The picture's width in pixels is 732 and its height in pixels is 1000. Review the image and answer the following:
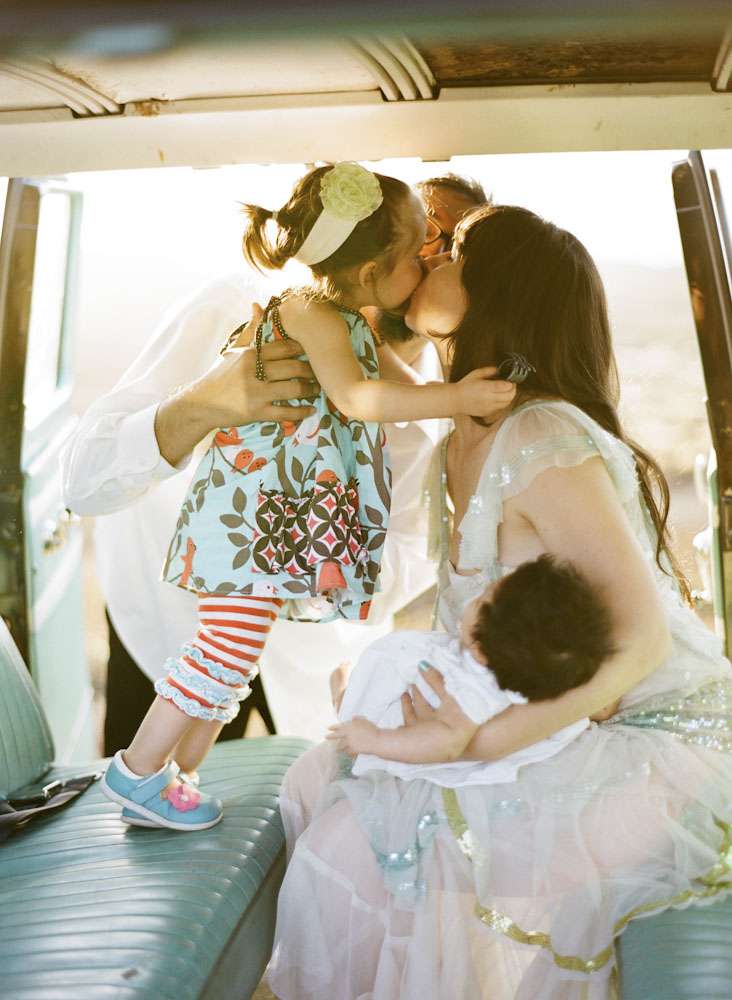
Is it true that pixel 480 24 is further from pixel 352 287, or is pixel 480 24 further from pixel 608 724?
pixel 608 724

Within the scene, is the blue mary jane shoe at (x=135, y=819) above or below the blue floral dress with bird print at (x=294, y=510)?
below

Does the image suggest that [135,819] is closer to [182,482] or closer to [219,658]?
[219,658]

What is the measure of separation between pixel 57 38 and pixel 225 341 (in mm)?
1512

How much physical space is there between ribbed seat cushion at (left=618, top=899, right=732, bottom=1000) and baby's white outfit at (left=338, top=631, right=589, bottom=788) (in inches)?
12.0

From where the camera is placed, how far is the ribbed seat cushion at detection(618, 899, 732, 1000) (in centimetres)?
146

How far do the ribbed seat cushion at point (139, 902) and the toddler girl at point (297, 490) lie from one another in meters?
0.10

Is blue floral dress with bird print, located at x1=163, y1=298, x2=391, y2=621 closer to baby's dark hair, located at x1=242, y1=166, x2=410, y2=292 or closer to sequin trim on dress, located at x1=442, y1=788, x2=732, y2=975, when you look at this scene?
baby's dark hair, located at x1=242, y1=166, x2=410, y2=292

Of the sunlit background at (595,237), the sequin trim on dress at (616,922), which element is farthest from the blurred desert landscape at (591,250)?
the sequin trim on dress at (616,922)

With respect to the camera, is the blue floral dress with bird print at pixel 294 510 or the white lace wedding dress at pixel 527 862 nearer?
the white lace wedding dress at pixel 527 862

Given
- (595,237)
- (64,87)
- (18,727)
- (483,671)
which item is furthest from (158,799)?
(595,237)

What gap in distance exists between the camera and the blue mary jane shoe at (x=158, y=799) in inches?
77.9

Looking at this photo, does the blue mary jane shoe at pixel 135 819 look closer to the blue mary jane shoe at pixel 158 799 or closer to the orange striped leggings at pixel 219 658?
the blue mary jane shoe at pixel 158 799

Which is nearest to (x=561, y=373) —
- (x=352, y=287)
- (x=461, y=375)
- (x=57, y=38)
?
(x=461, y=375)

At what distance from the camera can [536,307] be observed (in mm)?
1963
